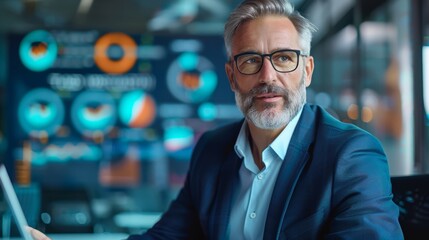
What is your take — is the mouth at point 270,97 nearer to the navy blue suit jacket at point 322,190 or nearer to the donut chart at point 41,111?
the navy blue suit jacket at point 322,190

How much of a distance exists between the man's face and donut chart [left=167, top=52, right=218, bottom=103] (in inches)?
186

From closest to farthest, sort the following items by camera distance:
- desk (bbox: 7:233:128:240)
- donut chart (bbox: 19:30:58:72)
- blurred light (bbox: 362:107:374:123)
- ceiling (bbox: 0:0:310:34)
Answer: desk (bbox: 7:233:128:240) → blurred light (bbox: 362:107:374:123) → donut chart (bbox: 19:30:58:72) → ceiling (bbox: 0:0:310:34)

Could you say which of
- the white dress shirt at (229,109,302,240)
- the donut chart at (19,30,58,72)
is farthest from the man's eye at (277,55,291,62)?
the donut chart at (19,30,58,72)

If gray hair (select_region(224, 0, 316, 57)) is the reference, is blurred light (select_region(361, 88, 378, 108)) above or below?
below

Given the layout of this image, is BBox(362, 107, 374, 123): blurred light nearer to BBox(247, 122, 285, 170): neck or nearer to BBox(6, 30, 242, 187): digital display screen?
BBox(6, 30, 242, 187): digital display screen

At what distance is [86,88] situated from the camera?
20.8 ft

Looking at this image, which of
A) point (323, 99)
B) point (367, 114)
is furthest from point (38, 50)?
point (323, 99)

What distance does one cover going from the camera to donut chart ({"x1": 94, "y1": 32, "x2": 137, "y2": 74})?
6.39m

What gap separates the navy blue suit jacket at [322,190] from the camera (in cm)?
154

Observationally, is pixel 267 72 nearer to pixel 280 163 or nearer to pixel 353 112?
pixel 280 163

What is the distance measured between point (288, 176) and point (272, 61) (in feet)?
0.88

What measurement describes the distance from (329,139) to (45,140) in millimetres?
5008

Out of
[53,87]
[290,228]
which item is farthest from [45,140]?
[290,228]

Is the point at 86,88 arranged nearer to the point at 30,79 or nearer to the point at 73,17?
the point at 30,79
